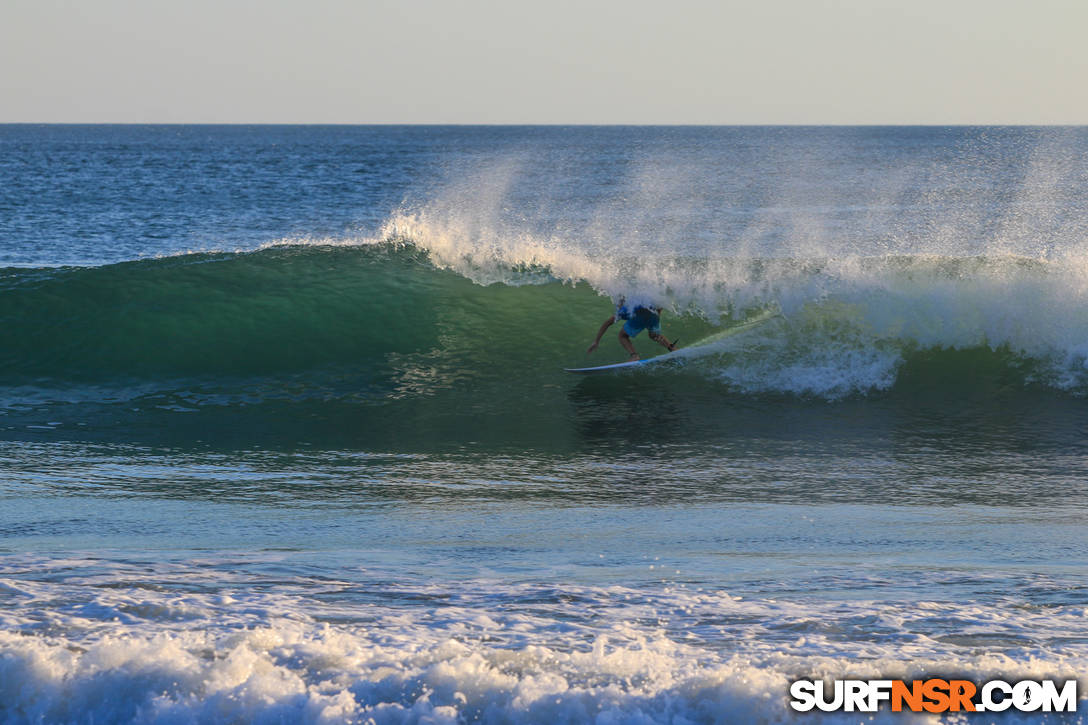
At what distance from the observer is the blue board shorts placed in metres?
11.9

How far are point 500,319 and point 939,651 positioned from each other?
9589mm

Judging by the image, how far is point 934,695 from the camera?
385 centimetres

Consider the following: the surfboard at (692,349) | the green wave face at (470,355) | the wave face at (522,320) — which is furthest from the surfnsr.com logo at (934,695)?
the surfboard at (692,349)

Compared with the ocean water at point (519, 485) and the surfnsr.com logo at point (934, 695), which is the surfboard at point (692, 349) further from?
the surfnsr.com logo at point (934, 695)

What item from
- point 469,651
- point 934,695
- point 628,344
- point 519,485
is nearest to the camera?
point 934,695

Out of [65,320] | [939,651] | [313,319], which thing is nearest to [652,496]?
[939,651]

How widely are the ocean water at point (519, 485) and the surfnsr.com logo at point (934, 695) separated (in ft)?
0.20

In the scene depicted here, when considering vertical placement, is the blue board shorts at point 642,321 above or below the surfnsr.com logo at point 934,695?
above

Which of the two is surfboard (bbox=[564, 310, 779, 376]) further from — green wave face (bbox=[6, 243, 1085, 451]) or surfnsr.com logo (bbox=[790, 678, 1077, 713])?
surfnsr.com logo (bbox=[790, 678, 1077, 713])

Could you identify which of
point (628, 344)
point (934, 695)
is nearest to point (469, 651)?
point (934, 695)

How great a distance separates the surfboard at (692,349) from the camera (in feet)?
37.4

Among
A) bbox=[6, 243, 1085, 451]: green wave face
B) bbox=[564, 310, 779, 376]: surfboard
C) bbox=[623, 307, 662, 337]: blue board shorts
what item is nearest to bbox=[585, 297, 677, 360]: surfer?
bbox=[623, 307, 662, 337]: blue board shorts

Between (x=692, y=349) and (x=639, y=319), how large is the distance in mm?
708

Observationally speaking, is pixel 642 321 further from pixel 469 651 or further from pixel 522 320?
pixel 469 651
